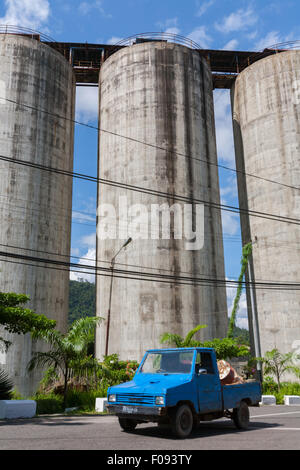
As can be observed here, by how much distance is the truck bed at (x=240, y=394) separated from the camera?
10.3 meters

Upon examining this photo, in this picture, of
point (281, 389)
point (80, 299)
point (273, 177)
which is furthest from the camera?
point (80, 299)

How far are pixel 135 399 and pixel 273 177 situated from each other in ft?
110

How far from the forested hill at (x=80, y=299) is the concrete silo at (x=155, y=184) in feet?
277

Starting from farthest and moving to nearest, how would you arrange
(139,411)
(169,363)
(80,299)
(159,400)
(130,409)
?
(80,299) < (169,363) < (130,409) < (139,411) < (159,400)

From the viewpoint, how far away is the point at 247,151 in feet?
139

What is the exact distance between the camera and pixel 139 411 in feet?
28.7

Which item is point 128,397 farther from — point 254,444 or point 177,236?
point 177,236

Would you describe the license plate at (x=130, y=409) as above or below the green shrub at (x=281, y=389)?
above

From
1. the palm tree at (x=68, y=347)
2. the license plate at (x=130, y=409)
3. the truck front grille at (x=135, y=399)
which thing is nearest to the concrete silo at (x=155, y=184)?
the palm tree at (x=68, y=347)

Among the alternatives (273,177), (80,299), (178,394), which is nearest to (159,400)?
(178,394)

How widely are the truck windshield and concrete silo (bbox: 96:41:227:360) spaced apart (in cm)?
2162

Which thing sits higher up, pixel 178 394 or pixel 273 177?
pixel 273 177

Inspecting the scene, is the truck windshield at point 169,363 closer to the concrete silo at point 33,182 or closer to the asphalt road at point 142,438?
the asphalt road at point 142,438

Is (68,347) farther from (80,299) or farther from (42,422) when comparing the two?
(80,299)
